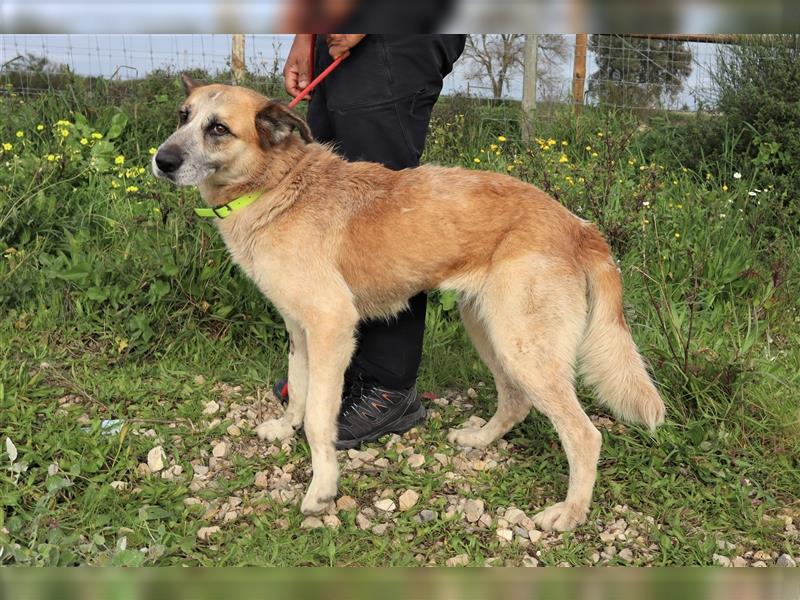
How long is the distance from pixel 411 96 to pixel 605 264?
3.59 ft

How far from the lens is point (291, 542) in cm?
268

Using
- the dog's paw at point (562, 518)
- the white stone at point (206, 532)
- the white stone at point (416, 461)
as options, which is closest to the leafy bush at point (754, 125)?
the dog's paw at point (562, 518)

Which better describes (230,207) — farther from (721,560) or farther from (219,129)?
(721,560)

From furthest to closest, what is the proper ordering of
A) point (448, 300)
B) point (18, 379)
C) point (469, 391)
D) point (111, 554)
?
point (448, 300) → point (469, 391) → point (18, 379) → point (111, 554)

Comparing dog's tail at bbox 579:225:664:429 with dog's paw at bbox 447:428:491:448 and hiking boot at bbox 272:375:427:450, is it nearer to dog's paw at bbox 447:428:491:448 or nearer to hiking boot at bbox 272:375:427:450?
dog's paw at bbox 447:428:491:448

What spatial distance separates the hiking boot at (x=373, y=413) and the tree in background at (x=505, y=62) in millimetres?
4458

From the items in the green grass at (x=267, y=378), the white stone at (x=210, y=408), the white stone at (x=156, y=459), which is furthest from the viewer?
the white stone at (x=210, y=408)

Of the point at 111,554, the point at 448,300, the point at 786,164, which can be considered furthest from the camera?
the point at 786,164

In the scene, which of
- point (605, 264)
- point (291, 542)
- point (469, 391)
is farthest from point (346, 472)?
point (605, 264)

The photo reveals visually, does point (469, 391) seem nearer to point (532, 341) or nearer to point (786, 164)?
point (532, 341)

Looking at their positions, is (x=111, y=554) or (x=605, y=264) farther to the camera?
(x=605, y=264)

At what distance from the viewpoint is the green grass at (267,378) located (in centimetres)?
271

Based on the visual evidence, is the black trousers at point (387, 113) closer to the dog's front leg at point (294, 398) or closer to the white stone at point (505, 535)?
the dog's front leg at point (294, 398)

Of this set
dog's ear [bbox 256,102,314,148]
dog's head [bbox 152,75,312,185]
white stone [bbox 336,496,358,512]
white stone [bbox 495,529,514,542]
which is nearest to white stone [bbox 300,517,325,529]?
white stone [bbox 336,496,358,512]
